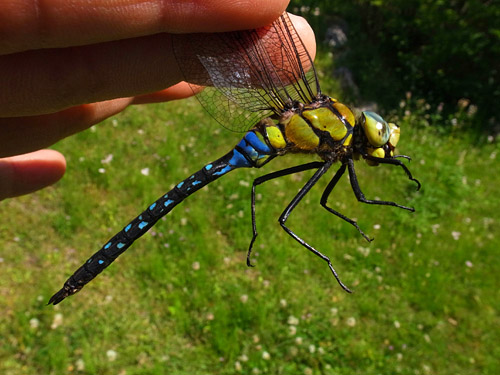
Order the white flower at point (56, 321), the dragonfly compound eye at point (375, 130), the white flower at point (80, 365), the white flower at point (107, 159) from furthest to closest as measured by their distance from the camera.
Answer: the white flower at point (107, 159)
the white flower at point (56, 321)
the white flower at point (80, 365)
the dragonfly compound eye at point (375, 130)

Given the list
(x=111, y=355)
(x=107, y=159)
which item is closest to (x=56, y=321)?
(x=111, y=355)

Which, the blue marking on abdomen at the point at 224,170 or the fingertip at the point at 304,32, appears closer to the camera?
the blue marking on abdomen at the point at 224,170

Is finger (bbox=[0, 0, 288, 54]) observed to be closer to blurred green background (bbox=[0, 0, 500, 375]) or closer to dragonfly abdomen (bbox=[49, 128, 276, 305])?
dragonfly abdomen (bbox=[49, 128, 276, 305])

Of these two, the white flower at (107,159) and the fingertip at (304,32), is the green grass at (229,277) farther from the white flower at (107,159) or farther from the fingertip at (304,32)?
the fingertip at (304,32)

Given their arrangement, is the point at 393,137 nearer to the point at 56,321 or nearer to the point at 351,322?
the point at 351,322

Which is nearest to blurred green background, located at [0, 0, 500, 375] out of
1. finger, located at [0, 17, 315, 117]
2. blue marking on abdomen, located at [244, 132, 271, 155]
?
blue marking on abdomen, located at [244, 132, 271, 155]

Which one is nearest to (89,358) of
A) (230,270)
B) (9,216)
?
(230,270)

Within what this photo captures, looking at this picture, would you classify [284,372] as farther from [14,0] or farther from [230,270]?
[14,0]

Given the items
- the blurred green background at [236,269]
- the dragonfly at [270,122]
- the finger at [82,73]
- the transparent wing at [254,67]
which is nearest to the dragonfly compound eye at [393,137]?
the dragonfly at [270,122]
